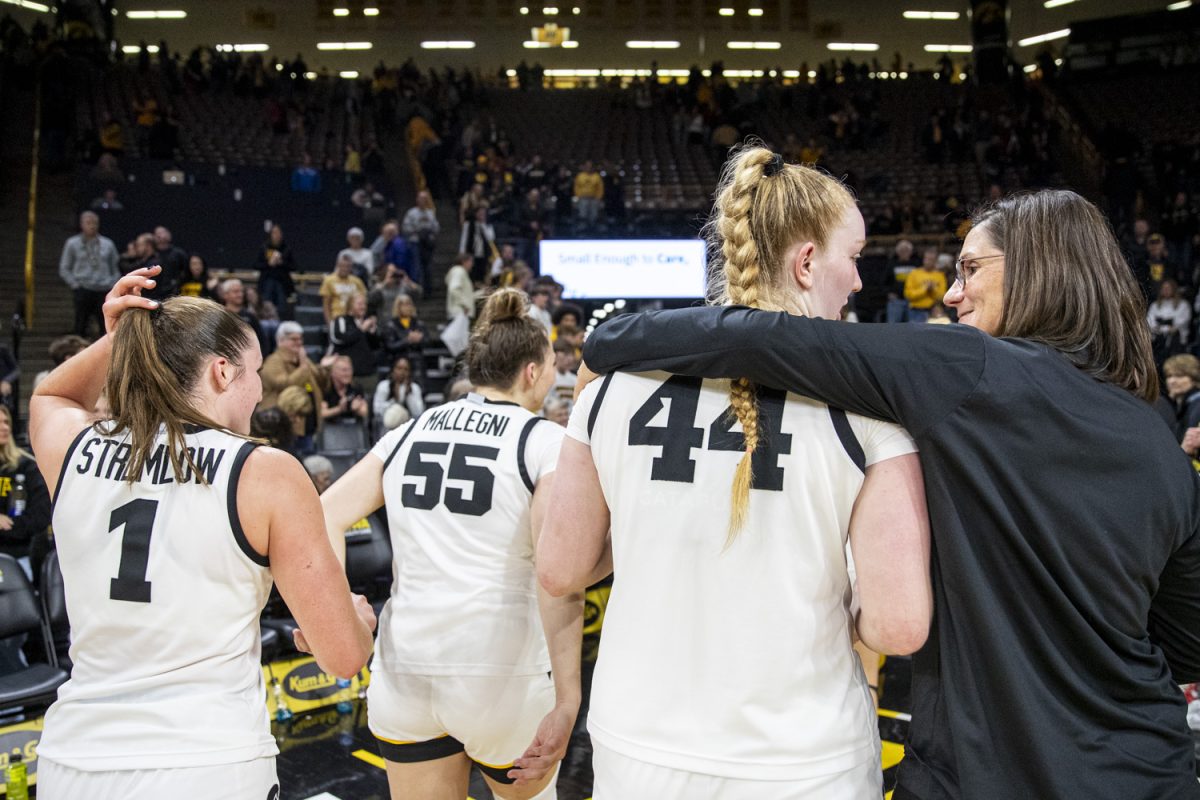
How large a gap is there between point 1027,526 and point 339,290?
→ 1080 centimetres

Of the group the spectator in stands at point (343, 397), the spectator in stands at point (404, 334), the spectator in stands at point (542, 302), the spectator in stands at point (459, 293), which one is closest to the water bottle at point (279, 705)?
the spectator in stands at point (343, 397)

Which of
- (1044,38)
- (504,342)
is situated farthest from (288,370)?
(1044,38)

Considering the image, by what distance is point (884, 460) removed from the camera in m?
1.69

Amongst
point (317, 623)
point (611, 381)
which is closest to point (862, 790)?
point (611, 381)

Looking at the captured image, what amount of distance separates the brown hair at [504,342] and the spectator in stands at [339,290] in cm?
889

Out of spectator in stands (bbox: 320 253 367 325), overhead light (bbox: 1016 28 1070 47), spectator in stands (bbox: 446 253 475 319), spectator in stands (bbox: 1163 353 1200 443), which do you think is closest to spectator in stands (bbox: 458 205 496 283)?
spectator in stands (bbox: 446 253 475 319)

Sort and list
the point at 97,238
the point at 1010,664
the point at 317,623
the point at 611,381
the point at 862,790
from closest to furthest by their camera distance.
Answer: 1. the point at 1010,664
2. the point at 862,790
3. the point at 611,381
4. the point at 317,623
5. the point at 97,238

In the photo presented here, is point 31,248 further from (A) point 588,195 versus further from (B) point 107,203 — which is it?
(A) point 588,195

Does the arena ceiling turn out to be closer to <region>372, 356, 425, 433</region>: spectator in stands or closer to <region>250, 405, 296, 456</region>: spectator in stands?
<region>372, 356, 425, 433</region>: spectator in stands

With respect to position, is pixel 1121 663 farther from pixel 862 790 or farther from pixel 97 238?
pixel 97 238

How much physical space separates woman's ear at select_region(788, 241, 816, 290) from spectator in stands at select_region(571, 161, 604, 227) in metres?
15.5

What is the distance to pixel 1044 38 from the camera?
29.1 meters

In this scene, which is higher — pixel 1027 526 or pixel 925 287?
pixel 925 287

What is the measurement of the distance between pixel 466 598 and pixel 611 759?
1.01m
